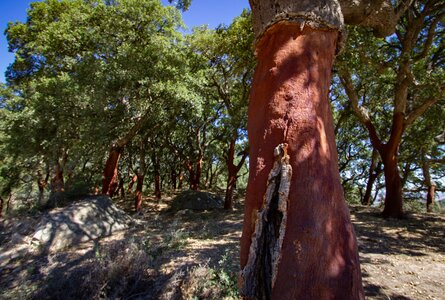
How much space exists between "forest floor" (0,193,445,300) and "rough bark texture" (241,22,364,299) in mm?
1750

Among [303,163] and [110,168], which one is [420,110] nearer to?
[303,163]

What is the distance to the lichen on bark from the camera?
5.77 ft

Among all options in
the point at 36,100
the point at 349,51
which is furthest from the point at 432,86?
the point at 36,100

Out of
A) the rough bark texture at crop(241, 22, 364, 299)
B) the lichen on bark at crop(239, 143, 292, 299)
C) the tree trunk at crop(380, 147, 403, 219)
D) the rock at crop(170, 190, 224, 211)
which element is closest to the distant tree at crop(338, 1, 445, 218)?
the tree trunk at crop(380, 147, 403, 219)

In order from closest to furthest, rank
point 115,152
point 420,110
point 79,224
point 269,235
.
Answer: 1. point 269,235
2. point 79,224
3. point 420,110
4. point 115,152

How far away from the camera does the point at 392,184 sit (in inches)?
333

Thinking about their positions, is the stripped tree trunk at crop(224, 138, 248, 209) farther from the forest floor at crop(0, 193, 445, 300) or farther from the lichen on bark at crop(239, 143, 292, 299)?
the lichen on bark at crop(239, 143, 292, 299)

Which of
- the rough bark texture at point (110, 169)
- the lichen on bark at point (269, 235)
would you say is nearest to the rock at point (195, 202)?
the rough bark texture at point (110, 169)

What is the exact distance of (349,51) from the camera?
6.55m

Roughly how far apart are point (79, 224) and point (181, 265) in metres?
4.23

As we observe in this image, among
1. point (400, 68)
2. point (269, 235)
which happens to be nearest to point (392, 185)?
point (400, 68)

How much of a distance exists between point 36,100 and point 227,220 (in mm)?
7772

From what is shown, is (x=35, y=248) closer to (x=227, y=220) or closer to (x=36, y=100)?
(x=227, y=220)

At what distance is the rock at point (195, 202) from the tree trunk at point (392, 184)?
21.3ft
